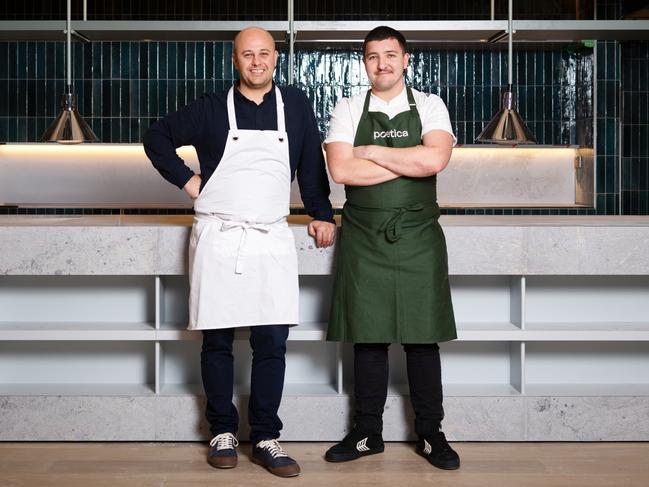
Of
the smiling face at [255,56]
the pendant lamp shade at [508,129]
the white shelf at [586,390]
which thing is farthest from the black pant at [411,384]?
the pendant lamp shade at [508,129]

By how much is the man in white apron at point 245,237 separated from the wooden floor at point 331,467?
0.12 m

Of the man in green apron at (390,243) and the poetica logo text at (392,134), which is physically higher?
the poetica logo text at (392,134)

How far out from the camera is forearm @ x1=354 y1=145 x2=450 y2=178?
2918mm

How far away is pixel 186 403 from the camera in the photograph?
129 inches

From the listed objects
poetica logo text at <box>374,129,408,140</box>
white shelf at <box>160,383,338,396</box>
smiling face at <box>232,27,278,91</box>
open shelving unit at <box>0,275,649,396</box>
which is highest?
smiling face at <box>232,27,278,91</box>

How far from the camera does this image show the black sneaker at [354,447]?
9.98 feet

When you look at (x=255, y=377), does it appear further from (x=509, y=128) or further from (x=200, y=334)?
(x=509, y=128)

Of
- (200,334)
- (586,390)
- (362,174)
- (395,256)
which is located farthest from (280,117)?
(586,390)

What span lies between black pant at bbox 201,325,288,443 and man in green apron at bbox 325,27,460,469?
0.21 m

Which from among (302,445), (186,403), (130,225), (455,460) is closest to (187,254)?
(130,225)

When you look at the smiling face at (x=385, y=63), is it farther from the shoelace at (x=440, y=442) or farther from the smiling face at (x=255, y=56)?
the shoelace at (x=440, y=442)

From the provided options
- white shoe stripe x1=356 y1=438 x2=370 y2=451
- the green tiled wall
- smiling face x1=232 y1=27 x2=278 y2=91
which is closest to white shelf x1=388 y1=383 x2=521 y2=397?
white shoe stripe x1=356 y1=438 x2=370 y2=451

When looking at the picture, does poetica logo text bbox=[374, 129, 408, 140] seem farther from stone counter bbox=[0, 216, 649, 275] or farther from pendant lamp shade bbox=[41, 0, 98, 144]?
pendant lamp shade bbox=[41, 0, 98, 144]

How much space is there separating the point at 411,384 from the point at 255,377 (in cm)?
53
